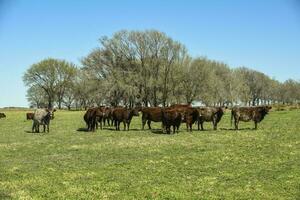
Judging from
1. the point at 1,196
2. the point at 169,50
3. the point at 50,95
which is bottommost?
the point at 1,196

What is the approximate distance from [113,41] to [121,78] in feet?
21.0

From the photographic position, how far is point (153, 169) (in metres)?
13.1

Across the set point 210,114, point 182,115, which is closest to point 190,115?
point 182,115

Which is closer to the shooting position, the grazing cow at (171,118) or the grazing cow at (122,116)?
the grazing cow at (171,118)

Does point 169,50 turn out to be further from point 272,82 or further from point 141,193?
point 272,82

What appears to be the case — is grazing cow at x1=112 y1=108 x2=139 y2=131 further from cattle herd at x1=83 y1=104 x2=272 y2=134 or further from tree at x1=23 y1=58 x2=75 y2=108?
tree at x1=23 y1=58 x2=75 y2=108

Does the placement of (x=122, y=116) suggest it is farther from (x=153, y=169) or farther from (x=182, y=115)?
(x=153, y=169)

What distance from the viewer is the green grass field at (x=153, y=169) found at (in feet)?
33.6

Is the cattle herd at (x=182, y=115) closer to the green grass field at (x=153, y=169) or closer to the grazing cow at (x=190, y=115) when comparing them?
the grazing cow at (x=190, y=115)

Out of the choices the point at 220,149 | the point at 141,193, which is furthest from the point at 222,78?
the point at 141,193

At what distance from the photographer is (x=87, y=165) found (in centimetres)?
1409

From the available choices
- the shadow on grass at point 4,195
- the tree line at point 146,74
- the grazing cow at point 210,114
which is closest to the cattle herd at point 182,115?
the grazing cow at point 210,114

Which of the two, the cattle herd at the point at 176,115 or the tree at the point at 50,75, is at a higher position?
the tree at the point at 50,75

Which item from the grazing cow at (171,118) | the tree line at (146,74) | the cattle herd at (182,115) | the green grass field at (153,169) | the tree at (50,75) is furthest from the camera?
the tree at (50,75)
